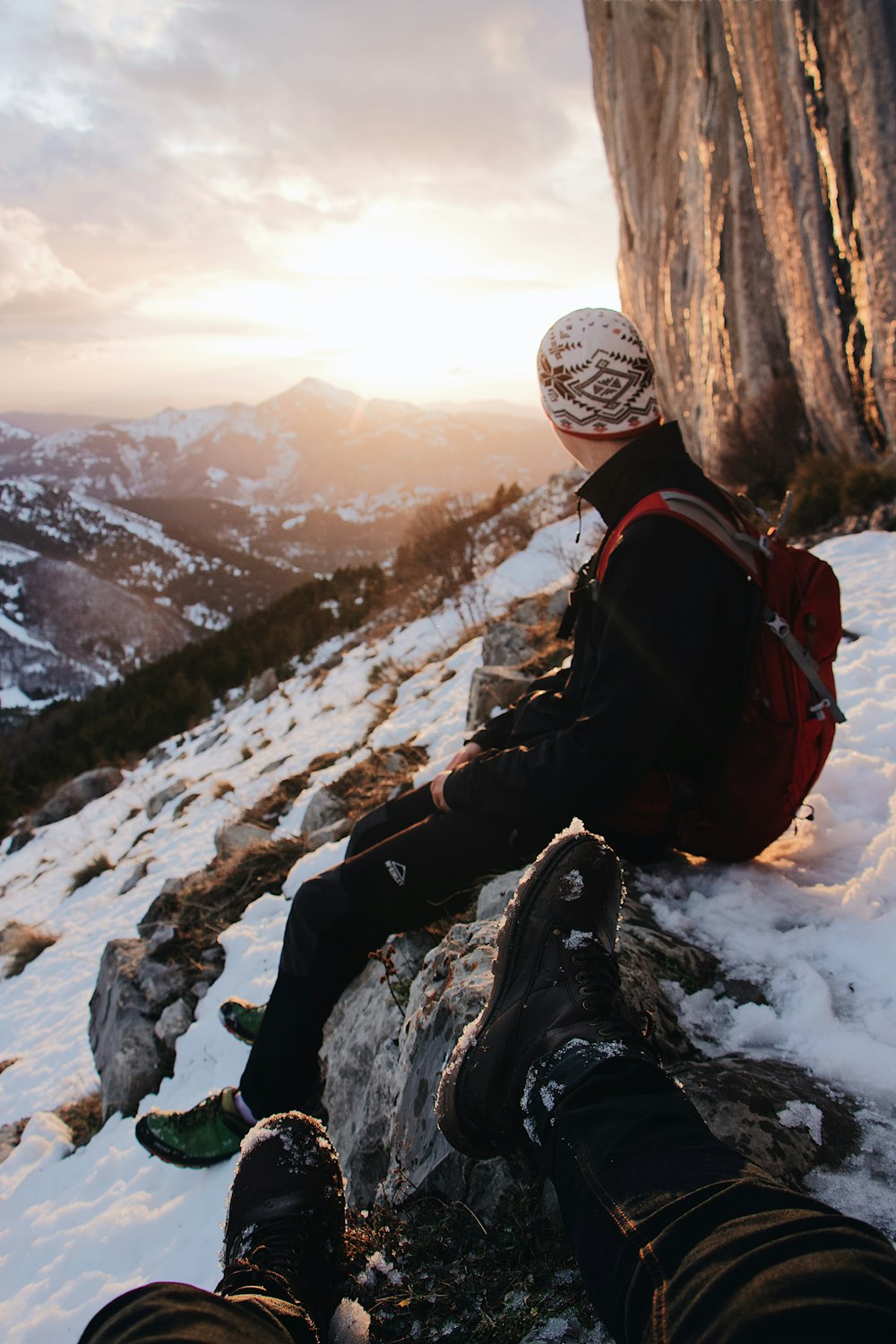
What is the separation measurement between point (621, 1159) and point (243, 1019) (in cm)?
231

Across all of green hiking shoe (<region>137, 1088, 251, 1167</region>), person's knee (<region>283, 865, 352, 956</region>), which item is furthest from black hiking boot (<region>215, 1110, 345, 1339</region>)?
green hiking shoe (<region>137, 1088, 251, 1167</region>)

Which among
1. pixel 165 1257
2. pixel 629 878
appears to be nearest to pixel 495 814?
pixel 629 878

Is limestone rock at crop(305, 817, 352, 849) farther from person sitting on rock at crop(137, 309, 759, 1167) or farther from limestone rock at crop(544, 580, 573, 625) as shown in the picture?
limestone rock at crop(544, 580, 573, 625)

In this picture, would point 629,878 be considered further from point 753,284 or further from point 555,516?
point 555,516

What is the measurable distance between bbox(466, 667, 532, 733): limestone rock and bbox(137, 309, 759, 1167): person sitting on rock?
233cm

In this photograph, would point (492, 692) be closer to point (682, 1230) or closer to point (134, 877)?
point (682, 1230)

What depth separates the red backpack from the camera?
6.34 feet

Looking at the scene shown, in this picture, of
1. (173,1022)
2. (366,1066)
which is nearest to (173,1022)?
(173,1022)

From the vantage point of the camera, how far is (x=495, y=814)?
6.97ft

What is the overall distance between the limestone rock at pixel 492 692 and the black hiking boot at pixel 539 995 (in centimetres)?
311

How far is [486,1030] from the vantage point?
1517mm

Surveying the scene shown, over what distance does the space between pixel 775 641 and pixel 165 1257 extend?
10.1 ft

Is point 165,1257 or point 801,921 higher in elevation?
point 801,921

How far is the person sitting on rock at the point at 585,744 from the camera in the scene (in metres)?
1.85
